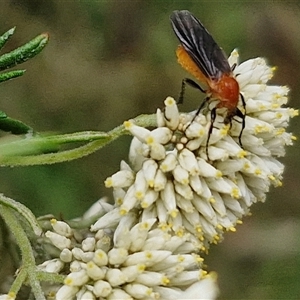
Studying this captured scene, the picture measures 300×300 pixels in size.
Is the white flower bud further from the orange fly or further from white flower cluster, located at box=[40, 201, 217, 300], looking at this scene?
the orange fly

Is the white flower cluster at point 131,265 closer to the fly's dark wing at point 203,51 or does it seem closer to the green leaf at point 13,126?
the green leaf at point 13,126

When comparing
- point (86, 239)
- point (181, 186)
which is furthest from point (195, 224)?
point (86, 239)

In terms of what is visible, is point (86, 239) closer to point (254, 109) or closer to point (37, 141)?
point (37, 141)

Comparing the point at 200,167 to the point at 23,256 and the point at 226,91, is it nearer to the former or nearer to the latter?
the point at 226,91

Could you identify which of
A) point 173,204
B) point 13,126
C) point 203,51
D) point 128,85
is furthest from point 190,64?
point 128,85

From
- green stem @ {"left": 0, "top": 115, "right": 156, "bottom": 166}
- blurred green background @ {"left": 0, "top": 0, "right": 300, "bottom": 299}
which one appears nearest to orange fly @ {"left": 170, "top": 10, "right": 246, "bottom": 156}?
green stem @ {"left": 0, "top": 115, "right": 156, "bottom": 166}

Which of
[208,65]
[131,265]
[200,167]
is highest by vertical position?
[208,65]

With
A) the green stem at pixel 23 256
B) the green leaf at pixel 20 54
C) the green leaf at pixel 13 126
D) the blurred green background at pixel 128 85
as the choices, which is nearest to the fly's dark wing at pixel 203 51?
the green leaf at pixel 20 54
